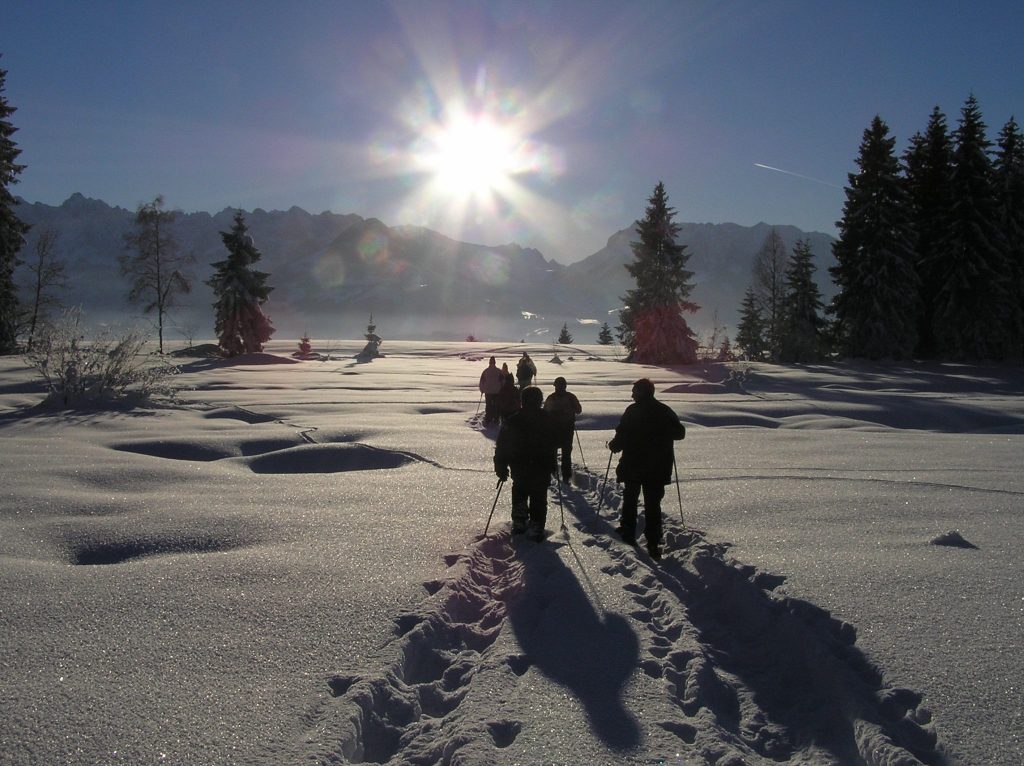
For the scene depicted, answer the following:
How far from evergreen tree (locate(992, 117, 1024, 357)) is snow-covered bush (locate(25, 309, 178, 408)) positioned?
124 feet

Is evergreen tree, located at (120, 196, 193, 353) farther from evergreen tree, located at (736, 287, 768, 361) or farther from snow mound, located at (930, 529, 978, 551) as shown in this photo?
snow mound, located at (930, 529, 978, 551)

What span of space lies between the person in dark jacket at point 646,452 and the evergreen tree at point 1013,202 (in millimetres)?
33902

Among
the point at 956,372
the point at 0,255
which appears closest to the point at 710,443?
the point at 956,372

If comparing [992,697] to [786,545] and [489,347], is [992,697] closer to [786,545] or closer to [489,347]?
[786,545]

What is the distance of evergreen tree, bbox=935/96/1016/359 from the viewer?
29375 mm

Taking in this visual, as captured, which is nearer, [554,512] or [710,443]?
[554,512]

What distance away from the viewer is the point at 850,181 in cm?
3175

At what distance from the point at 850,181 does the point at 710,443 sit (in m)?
27.1

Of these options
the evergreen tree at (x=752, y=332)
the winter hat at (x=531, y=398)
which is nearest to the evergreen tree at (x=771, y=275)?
the evergreen tree at (x=752, y=332)

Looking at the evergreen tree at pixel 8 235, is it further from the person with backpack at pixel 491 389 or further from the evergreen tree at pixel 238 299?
the person with backpack at pixel 491 389

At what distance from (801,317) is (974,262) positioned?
8316 millimetres

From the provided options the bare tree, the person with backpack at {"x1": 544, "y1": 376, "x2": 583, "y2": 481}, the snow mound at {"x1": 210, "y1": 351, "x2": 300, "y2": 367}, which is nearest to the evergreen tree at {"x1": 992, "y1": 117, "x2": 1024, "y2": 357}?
the person with backpack at {"x1": 544, "y1": 376, "x2": 583, "y2": 481}

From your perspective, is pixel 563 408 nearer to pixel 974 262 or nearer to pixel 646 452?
pixel 646 452

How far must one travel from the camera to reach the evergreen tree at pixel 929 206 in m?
31.3
